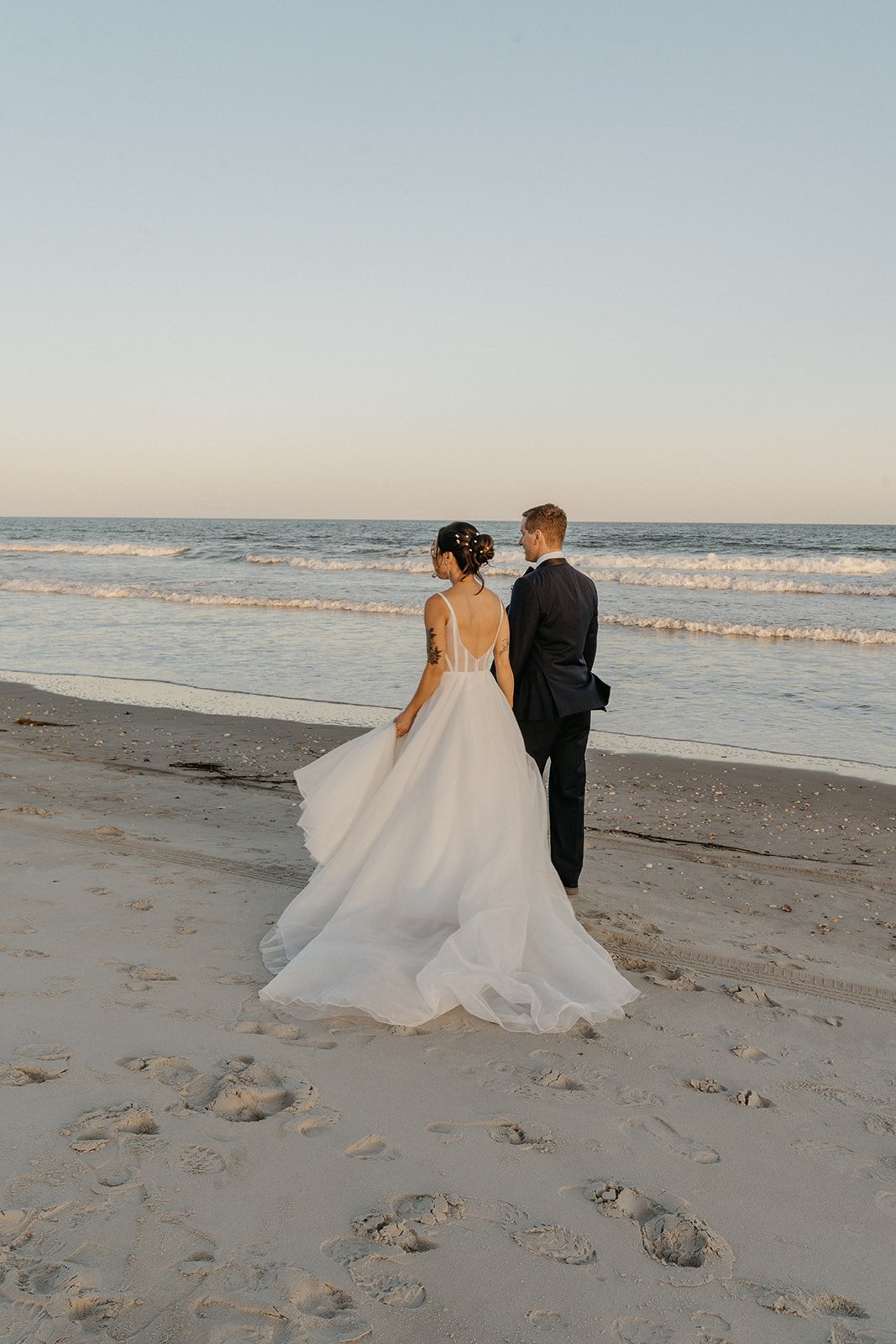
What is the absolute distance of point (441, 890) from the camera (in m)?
3.96

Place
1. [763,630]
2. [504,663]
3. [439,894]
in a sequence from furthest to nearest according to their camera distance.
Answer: [763,630] < [504,663] < [439,894]

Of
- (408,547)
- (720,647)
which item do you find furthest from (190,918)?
(408,547)

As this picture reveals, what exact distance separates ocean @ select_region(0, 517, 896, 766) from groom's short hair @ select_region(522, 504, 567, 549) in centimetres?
469

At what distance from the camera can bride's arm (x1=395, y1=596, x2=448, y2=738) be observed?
13.8 ft

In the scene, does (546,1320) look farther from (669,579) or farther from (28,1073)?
(669,579)

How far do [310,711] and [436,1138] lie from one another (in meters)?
7.66

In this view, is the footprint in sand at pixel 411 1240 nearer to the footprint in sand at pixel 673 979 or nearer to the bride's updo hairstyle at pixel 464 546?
the footprint in sand at pixel 673 979

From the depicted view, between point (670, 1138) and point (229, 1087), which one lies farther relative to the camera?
point (229, 1087)

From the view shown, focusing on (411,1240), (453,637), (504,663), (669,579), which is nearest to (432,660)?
(453,637)

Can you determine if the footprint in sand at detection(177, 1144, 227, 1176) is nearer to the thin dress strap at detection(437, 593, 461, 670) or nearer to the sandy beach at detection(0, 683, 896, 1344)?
the sandy beach at detection(0, 683, 896, 1344)

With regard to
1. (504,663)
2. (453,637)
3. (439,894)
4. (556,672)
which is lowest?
(439,894)

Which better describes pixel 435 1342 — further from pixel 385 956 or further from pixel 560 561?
pixel 560 561

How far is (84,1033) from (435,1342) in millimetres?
1733

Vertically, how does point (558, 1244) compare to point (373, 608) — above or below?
below
